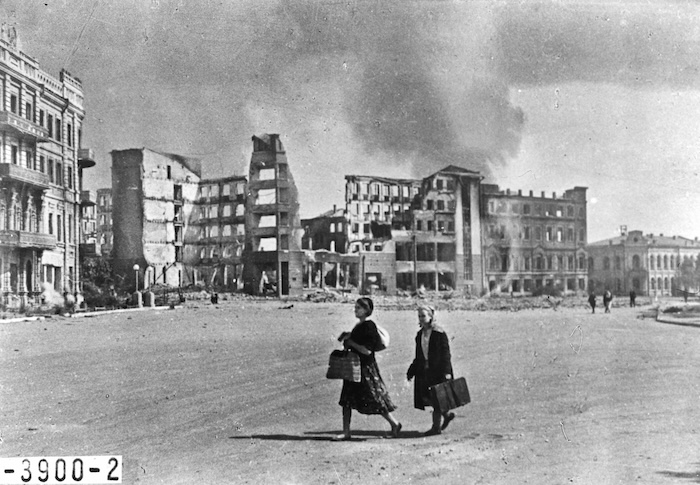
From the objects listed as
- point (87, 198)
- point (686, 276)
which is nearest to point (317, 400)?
point (87, 198)

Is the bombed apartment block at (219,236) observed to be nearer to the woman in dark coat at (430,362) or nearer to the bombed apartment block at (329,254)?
the bombed apartment block at (329,254)

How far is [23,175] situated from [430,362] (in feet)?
13.6

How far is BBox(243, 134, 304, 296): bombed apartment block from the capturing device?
6133mm

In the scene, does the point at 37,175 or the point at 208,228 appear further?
the point at 208,228

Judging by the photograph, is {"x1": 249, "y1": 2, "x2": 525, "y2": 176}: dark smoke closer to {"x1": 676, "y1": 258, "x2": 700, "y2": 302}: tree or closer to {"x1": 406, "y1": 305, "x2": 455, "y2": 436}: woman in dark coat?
{"x1": 406, "y1": 305, "x2": 455, "y2": 436}: woman in dark coat

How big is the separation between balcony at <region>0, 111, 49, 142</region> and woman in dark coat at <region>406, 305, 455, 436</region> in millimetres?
4040

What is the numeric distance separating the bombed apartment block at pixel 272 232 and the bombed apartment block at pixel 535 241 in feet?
6.49

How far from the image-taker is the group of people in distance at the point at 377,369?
4.90 metres

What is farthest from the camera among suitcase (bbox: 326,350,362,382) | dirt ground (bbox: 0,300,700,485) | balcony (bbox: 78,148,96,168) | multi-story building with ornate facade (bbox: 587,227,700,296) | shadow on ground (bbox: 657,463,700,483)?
multi-story building with ornate facade (bbox: 587,227,700,296)

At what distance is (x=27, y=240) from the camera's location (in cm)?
602

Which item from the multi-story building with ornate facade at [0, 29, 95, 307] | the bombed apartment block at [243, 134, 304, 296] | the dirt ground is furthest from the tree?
the multi-story building with ornate facade at [0, 29, 95, 307]

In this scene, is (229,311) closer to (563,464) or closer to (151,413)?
(151,413)

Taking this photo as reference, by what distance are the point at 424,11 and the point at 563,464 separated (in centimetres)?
409

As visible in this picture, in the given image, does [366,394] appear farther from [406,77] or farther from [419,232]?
[406,77]
